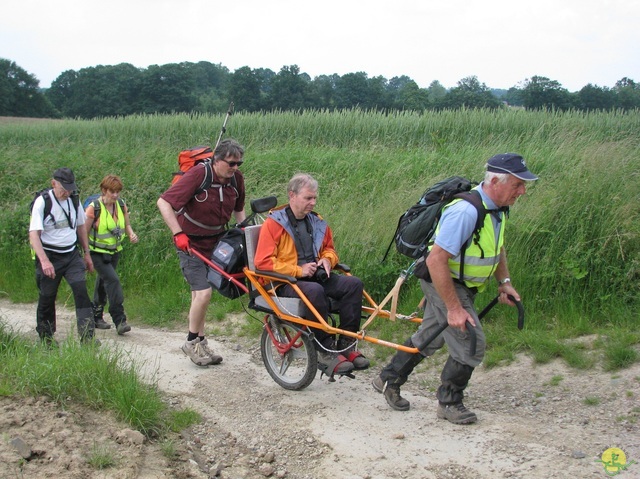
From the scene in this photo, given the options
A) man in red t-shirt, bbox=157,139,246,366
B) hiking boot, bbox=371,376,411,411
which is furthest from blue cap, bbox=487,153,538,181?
man in red t-shirt, bbox=157,139,246,366

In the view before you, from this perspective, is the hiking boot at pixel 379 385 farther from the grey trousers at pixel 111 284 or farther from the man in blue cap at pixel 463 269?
the grey trousers at pixel 111 284

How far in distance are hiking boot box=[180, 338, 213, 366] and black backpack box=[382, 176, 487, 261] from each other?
275 cm

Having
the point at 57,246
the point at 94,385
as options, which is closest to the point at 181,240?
the point at 94,385

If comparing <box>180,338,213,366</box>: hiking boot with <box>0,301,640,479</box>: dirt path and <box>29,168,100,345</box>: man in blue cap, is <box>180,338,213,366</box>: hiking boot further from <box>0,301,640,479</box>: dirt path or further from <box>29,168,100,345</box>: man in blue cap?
<box>29,168,100,345</box>: man in blue cap

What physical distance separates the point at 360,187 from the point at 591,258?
16.9 ft

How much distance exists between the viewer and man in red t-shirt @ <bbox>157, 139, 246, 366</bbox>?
21.6 feet

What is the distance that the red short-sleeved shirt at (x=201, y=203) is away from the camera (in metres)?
6.59

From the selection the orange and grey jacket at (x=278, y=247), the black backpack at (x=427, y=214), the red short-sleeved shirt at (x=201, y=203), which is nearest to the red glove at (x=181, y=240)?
the red short-sleeved shirt at (x=201, y=203)

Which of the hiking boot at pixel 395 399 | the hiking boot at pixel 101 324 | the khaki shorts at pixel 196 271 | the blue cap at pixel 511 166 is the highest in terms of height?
the blue cap at pixel 511 166

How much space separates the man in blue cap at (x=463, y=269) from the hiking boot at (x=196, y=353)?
2.51 meters

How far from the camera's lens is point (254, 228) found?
630cm

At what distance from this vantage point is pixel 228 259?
639 centimetres

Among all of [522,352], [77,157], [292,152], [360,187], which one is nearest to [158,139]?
[77,157]

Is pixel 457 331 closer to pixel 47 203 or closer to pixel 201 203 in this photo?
pixel 201 203
